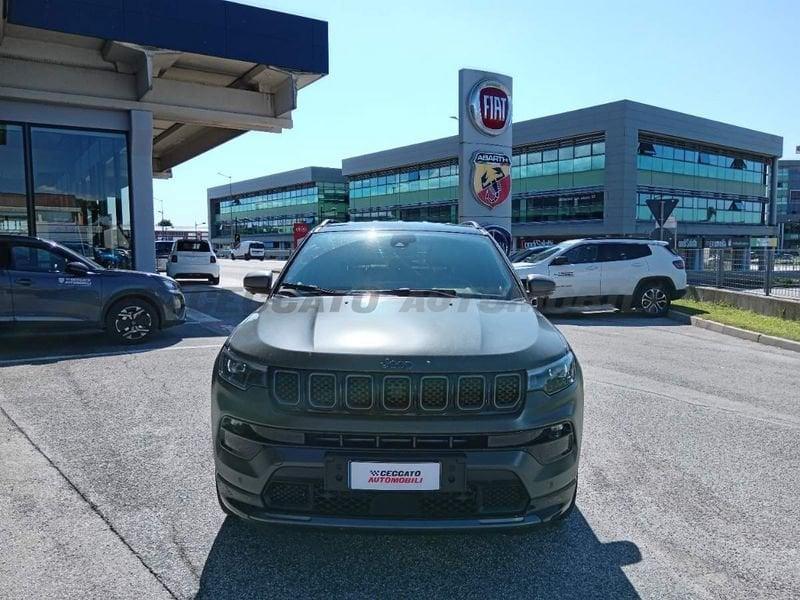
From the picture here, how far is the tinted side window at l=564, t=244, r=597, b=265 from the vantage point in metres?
14.2

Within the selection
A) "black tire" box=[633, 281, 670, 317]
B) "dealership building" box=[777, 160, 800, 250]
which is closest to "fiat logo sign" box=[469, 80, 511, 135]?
"black tire" box=[633, 281, 670, 317]

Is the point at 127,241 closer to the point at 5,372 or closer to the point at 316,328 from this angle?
the point at 5,372

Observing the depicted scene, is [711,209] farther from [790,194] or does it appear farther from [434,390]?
[790,194]

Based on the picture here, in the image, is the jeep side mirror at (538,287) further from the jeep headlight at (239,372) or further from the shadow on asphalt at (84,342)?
the shadow on asphalt at (84,342)

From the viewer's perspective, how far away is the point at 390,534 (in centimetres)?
262

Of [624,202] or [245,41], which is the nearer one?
[245,41]

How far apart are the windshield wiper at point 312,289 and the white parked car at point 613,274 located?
411 inches

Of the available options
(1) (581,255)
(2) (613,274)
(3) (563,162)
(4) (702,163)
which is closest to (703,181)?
(4) (702,163)

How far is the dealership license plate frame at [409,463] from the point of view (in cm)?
262

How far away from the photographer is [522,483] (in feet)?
8.80

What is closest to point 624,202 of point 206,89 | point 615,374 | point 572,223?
point 572,223

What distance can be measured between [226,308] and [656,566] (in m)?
12.9

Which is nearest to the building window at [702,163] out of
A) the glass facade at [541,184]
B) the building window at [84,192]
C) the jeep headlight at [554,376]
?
the glass facade at [541,184]

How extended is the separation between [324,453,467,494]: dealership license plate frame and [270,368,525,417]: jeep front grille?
204mm
